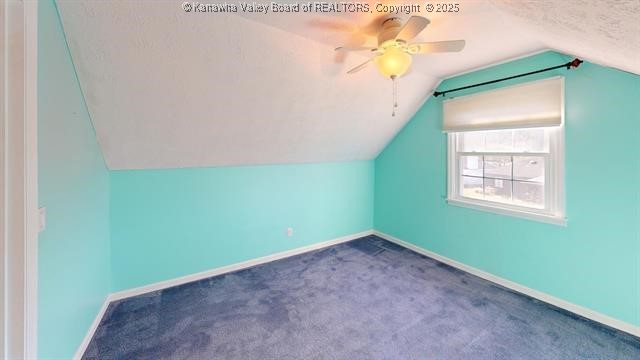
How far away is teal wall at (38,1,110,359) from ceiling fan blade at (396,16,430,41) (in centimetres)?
191

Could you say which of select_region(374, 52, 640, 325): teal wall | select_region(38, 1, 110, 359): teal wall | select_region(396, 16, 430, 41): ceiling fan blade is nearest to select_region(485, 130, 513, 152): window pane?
select_region(374, 52, 640, 325): teal wall

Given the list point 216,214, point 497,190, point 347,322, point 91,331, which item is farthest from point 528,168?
point 91,331

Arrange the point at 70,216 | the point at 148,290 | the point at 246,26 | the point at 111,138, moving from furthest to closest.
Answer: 1. the point at 148,290
2. the point at 111,138
3. the point at 246,26
4. the point at 70,216

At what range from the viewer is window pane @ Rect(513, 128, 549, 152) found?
2.36 meters

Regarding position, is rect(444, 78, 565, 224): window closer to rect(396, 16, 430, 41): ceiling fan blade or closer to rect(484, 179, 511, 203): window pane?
rect(484, 179, 511, 203): window pane

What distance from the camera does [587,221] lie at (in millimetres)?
2080

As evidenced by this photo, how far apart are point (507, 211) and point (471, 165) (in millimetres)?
640

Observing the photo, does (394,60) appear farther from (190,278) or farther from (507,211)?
(190,278)

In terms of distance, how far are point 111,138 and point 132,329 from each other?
1.56m

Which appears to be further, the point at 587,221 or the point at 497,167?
the point at 497,167

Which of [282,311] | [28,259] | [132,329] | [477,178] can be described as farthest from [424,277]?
[28,259]

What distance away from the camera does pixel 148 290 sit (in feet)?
8.21

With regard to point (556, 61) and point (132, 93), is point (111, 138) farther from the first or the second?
point (556, 61)

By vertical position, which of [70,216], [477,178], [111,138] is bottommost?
[70,216]
